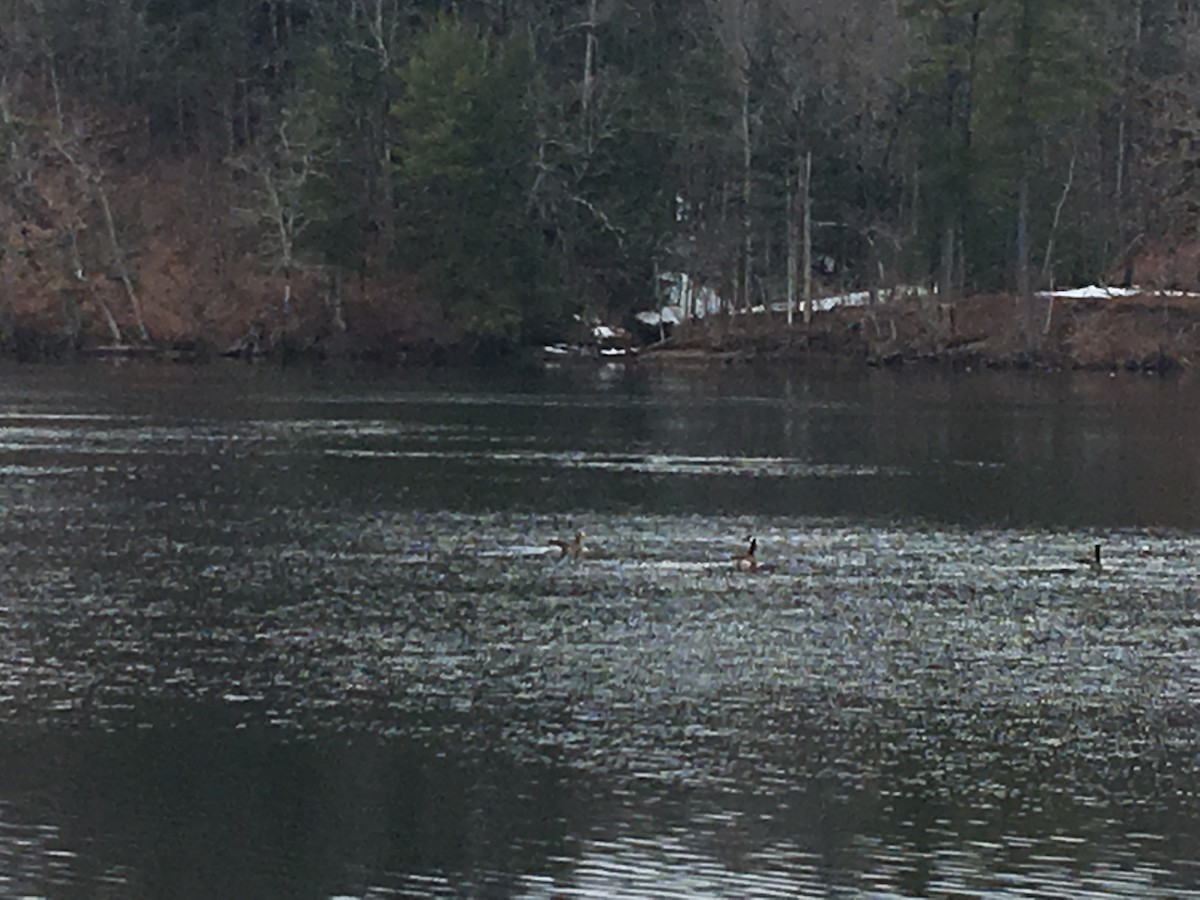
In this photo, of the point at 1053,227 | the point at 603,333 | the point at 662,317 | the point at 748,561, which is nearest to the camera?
the point at 748,561

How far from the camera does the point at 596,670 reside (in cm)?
2998

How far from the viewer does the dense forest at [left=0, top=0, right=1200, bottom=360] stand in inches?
3386

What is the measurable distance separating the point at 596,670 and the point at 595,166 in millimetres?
61658

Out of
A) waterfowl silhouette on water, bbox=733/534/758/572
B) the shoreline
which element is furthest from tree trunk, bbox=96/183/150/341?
waterfowl silhouette on water, bbox=733/534/758/572

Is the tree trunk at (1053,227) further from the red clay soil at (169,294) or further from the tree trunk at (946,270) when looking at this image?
the red clay soil at (169,294)

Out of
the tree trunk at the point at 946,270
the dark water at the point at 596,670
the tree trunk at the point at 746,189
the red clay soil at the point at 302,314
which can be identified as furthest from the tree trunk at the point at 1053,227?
the dark water at the point at 596,670

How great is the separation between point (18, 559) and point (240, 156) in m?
56.7

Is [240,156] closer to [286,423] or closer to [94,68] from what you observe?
[94,68]

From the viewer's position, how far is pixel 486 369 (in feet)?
286

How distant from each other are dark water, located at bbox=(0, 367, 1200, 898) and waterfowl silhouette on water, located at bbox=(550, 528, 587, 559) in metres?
A: 0.36

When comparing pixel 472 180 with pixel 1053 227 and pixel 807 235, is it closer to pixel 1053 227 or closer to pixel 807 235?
pixel 807 235

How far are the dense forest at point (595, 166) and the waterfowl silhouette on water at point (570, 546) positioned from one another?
45.0 meters

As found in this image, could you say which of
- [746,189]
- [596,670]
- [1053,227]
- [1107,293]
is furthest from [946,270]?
[596,670]

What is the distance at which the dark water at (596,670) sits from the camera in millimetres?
22016
